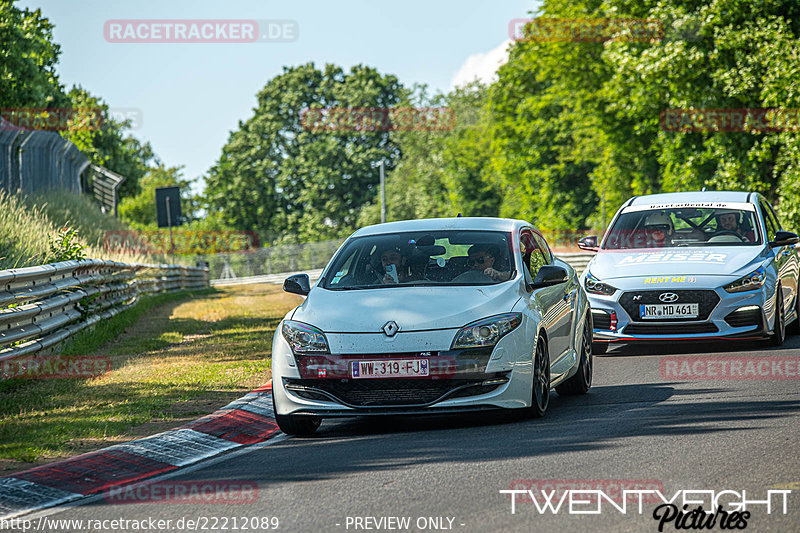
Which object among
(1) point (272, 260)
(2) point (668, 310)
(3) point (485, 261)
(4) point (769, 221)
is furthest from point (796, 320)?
(1) point (272, 260)

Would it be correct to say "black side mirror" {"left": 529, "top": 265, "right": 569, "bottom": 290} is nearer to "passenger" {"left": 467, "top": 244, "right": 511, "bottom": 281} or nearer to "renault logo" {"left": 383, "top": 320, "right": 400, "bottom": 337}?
"passenger" {"left": 467, "top": 244, "right": 511, "bottom": 281}

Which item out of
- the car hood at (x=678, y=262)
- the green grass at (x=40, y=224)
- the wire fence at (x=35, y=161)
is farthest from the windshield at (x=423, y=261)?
the wire fence at (x=35, y=161)

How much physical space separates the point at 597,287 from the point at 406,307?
16.7ft

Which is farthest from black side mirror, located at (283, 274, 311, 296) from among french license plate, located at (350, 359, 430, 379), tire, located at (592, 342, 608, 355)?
tire, located at (592, 342, 608, 355)

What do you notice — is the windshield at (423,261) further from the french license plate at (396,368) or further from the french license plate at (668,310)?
the french license plate at (668,310)

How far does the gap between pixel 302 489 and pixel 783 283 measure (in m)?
8.69

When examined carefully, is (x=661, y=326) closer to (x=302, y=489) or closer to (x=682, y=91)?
(x=302, y=489)

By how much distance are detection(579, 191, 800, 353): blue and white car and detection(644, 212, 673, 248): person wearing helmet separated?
0.01 metres

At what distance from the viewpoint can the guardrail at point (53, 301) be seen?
422 inches

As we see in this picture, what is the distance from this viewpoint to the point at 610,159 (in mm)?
49500

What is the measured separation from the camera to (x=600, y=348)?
1356cm

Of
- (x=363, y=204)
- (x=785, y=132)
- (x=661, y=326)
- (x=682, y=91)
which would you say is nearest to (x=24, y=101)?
(x=682, y=91)

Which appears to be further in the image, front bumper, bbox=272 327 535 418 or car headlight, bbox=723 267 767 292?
car headlight, bbox=723 267 767 292

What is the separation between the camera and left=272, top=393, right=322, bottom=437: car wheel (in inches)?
324
